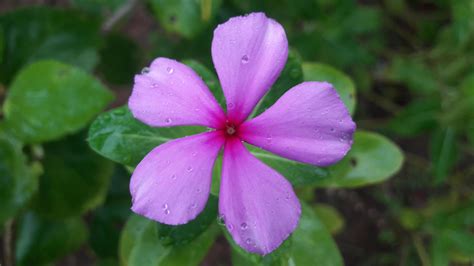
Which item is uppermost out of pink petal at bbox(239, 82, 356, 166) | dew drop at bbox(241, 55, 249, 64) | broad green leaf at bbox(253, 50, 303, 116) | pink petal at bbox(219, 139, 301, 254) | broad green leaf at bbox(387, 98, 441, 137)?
dew drop at bbox(241, 55, 249, 64)

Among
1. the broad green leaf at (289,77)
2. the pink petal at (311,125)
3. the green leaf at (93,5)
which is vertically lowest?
the green leaf at (93,5)

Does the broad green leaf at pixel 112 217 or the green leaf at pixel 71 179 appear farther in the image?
the broad green leaf at pixel 112 217

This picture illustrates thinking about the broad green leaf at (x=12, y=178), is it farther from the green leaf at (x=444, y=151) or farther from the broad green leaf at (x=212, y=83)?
the green leaf at (x=444, y=151)

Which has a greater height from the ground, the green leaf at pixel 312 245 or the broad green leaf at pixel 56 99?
the broad green leaf at pixel 56 99

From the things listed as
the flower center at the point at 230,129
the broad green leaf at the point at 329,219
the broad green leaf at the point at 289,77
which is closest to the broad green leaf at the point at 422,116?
the broad green leaf at the point at 329,219

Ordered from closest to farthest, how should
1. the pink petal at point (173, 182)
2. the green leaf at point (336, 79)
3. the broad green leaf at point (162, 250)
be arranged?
the pink petal at point (173, 182) → the broad green leaf at point (162, 250) → the green leaf at point (336, 79)

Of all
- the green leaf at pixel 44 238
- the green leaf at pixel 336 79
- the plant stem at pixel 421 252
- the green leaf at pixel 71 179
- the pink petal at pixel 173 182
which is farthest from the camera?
the plant stem at pixel 421 252

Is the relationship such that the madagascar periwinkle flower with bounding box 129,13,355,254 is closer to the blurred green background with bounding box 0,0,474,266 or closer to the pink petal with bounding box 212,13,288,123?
the pink petal with bounding box 212,13,288,123

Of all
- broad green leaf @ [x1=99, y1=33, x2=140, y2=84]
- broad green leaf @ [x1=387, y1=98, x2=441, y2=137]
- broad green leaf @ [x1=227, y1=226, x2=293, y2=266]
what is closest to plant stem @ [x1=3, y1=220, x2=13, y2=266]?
broad green leaf @ [x1=99, y1=33, x2=140, y2=84]
